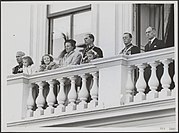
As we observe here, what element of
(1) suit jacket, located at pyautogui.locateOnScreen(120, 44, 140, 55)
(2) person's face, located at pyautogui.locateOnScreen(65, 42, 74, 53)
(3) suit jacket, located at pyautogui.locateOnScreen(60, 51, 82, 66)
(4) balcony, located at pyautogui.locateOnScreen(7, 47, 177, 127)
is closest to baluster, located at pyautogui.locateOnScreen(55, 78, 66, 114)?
(4) balcony, located at pyautogui.locateOnScreen(7, 47, 177, 127)

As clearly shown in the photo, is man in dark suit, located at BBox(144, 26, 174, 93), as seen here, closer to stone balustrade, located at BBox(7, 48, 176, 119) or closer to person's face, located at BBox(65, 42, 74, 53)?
stone balustrade, located at BBox(7, 48, 176, 119)

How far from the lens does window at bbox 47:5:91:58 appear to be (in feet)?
23.8

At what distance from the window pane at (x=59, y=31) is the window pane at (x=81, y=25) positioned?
62 mm

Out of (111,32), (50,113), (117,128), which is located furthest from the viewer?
(111,32)

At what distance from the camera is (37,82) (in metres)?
6.78

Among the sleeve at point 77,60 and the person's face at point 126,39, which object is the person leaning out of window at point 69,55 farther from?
the person's face at point 126,39

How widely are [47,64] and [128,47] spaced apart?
0.58 metres

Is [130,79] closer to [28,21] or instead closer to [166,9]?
[166,9]

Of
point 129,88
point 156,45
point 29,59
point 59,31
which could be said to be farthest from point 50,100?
point 59,31

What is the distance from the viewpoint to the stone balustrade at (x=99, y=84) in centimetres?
641

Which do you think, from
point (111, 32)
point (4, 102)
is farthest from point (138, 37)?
point (4, 102)

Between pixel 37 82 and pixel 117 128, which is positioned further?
pixel 37 82

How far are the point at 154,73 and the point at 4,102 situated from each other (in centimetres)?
96

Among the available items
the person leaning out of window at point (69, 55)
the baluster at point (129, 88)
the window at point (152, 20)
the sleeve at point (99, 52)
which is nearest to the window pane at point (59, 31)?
the person leaning out of window at point (69, 55)
